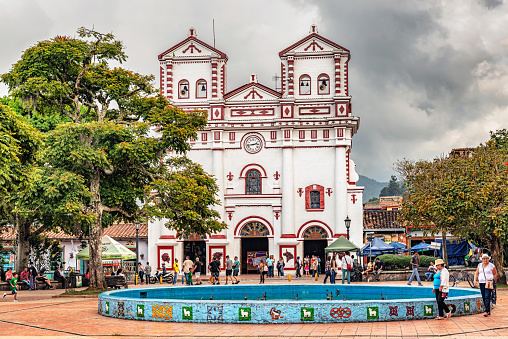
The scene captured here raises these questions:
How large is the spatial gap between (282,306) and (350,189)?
30.3 metres

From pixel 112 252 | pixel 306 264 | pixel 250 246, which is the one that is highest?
pixel 112 252

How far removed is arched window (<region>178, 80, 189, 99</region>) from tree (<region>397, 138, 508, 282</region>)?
1930 cm

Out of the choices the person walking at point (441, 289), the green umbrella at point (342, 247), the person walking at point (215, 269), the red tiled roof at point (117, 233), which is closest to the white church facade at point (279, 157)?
the red tiled roof at point (117, 233)

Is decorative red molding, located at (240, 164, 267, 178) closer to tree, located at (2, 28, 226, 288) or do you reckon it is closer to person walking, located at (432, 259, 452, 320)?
tree, located at (2, 28, 226, 288)

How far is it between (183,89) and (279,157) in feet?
28.2

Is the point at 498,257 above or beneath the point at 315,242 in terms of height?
beneath

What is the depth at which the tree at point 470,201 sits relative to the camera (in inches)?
1230

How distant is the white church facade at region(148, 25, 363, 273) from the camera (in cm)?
4581

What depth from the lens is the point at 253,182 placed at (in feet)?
153

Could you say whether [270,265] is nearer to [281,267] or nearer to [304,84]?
[281,267]

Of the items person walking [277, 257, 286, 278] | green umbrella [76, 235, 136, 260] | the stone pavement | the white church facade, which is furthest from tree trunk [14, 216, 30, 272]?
the stone pavement

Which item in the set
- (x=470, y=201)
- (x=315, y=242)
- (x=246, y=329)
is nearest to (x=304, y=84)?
(x=315, y=242)

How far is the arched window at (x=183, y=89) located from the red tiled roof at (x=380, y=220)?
19321 millimetres

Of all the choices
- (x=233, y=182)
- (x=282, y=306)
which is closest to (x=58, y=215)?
(x=282, y=306)
